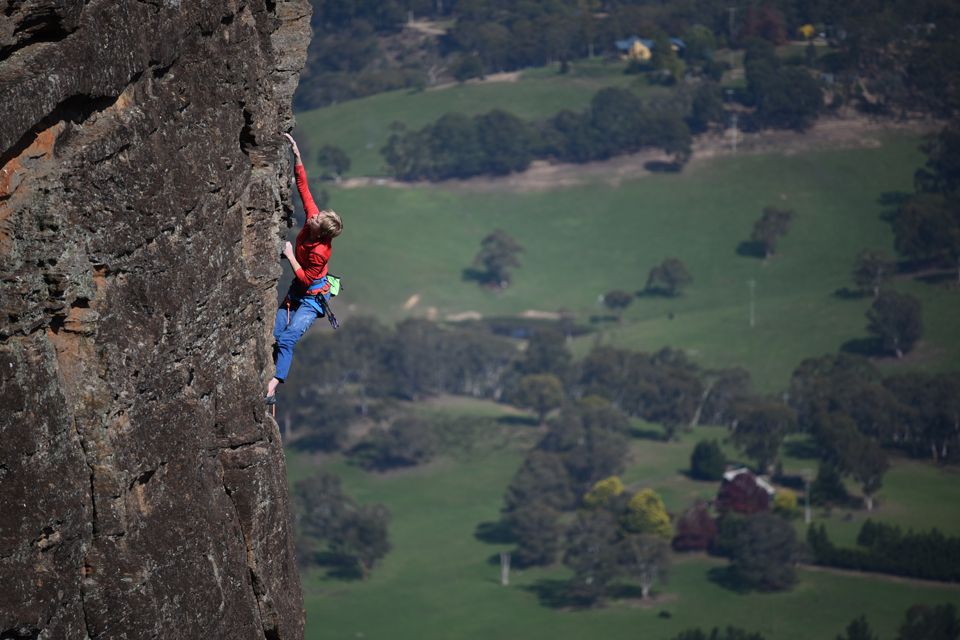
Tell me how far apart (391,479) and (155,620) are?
109 metres

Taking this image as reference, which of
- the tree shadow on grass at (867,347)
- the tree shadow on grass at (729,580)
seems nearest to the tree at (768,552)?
the tree shadow on grass at (729,580)

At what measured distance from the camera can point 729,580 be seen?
309ft

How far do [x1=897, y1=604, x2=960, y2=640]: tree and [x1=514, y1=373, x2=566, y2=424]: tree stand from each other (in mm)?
49974

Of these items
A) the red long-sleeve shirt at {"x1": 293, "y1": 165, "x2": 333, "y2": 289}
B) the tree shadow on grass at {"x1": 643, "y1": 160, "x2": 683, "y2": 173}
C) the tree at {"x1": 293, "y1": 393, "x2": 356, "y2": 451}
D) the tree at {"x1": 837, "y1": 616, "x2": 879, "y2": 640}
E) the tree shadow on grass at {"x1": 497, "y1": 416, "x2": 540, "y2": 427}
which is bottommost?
the tree at {"x1": 293, "y1": 393, "x2": 356, "y2": 451}

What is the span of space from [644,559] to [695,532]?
7998mm

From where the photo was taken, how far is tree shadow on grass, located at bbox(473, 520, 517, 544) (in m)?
101

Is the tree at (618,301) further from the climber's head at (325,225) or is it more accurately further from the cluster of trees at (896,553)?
the climber's head at (325,225)

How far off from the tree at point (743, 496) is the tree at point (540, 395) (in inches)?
1119

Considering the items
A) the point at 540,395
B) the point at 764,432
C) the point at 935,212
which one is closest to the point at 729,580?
the point at 764,432

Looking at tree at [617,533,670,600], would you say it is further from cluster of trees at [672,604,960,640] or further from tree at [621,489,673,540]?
cluster of trees at [672,604,960,640]

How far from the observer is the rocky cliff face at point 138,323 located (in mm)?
9023

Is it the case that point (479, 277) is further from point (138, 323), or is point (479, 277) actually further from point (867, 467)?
point (138, 323)

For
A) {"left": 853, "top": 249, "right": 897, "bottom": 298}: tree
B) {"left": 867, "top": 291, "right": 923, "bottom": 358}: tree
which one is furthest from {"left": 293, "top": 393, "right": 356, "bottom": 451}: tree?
{"left": 853, "top": 249, "right": 897, "bottom": 298}: tree

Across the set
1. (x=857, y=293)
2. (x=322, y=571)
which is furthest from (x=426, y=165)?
(x=322, y=571)
